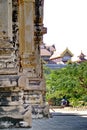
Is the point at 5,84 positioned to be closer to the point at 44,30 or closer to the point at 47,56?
the point at 44,30

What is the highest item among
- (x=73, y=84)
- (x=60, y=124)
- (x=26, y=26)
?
(x=26, y=26)

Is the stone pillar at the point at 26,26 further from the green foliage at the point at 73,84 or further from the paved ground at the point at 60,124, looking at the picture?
the green foliage at the point at 73,84

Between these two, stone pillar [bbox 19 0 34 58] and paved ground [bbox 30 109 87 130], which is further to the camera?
stone pillar [bbox 19 0 34 58]

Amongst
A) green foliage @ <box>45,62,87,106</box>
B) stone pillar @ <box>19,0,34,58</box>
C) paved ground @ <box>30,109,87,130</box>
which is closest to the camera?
paved ground @ <box>30,109,87,130</box>

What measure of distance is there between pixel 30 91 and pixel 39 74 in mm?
1542

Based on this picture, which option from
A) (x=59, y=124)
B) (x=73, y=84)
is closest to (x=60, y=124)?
(x=59, y=124)

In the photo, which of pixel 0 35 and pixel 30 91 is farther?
pixel 30 91

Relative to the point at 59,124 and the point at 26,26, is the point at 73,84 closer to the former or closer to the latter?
the point at 26,26

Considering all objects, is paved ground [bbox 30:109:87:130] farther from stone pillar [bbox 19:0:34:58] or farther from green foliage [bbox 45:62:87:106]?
green foliage [bbox 45:62:87:106]

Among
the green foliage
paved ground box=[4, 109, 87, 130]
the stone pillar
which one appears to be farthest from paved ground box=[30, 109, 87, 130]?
the green foliage

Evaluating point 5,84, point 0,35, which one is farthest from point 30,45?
point 5,84

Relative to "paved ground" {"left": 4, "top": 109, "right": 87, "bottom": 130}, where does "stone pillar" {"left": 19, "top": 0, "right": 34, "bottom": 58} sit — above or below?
above

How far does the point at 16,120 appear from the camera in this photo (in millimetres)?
7418

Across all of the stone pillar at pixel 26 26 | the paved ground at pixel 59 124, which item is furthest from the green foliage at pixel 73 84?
the paved ground at pixel 59 124
